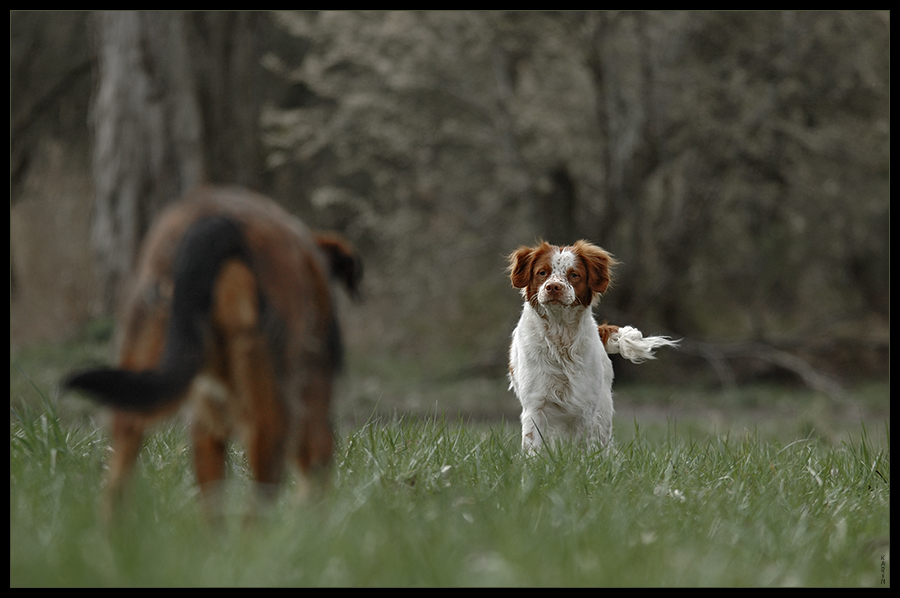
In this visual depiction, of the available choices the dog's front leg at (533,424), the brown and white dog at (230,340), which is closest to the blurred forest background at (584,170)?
the dog's front leg at (533,424)

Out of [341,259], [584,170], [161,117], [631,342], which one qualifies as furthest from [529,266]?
[584,170]

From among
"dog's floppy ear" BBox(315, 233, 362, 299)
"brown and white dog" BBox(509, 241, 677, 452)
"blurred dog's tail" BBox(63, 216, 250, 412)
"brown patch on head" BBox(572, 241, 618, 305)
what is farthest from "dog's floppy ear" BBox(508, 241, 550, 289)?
"blurred dog's tail" BBox(63, 216, 250, 412)

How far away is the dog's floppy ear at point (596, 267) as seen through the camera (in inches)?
156

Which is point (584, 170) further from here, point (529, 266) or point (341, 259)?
point (341, 259)

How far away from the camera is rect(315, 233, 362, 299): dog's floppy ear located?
2.33 metres

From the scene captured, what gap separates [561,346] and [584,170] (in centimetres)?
988

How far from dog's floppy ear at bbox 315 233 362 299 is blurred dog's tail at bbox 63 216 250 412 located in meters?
0.40

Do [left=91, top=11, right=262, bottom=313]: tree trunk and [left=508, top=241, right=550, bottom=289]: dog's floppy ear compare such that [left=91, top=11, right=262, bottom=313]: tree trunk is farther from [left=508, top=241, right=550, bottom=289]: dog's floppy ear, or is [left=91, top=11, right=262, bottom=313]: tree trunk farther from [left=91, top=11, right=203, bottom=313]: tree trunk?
[left=508, top=241, right=550, bottom=289]: dog's floppy ear

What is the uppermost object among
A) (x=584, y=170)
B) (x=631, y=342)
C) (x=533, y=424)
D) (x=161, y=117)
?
(x=161, y=117)

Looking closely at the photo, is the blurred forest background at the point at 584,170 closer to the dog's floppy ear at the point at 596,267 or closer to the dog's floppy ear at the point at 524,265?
the dog's floppy ear at the point at 524,265

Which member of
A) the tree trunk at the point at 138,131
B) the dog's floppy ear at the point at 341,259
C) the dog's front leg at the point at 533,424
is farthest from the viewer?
the tree trunk at the point at 138,131

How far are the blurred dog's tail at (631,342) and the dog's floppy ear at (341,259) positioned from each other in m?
2.29

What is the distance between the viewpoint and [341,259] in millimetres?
2332
